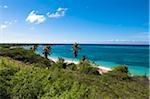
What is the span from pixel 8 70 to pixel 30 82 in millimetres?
1745

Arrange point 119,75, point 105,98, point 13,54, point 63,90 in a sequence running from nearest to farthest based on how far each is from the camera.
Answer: point 105,98, point 63,90, point 119,75, point 13,54

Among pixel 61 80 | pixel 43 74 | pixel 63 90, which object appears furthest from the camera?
pixel 43 74

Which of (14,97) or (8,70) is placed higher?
(8,70)

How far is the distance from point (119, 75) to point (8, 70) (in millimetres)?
17231

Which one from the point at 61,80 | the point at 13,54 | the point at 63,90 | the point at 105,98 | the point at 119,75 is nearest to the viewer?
the point at 105,98

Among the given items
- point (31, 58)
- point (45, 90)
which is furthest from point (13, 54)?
point (45, 90)

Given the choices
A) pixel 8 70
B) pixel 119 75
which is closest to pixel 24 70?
pixel 8 70

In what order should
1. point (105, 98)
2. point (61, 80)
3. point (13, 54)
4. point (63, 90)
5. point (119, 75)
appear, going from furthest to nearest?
point (13, 54), point (119, 75), point (61, 80), point (63, 90), point (105, 98)

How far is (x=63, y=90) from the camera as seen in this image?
1220 centimetres

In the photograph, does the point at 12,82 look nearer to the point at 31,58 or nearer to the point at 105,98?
the point at 105,98

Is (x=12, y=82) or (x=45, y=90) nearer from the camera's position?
(x=45, y=90)

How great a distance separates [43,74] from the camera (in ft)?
46.7

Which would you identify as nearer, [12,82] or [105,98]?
[105,98]

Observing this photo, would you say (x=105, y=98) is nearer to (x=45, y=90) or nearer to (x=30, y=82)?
(x=45, y=90)
